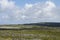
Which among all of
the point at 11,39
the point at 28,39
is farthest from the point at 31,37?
the point at 11,39

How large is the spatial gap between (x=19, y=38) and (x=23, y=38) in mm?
468

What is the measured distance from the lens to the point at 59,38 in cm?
2084

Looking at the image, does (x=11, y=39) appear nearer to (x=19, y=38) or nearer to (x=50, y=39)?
(x=19, y=38)

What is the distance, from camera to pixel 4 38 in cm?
2177

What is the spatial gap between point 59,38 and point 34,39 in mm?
2833

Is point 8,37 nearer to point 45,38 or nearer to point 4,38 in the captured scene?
point 4,38

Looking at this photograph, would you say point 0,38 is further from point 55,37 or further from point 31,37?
point 55,37

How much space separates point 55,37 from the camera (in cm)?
2131

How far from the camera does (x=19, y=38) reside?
70.8 feet

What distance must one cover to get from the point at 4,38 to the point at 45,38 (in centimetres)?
483

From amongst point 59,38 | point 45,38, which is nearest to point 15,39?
point 45,38

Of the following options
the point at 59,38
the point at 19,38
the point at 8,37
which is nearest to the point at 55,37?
the point at 59,38

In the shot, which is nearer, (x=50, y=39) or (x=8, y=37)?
(x=50, y=39)

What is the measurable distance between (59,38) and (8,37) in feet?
19.8
